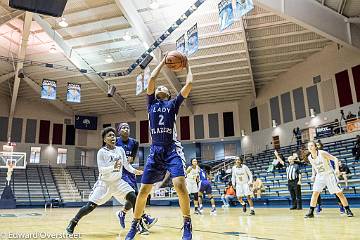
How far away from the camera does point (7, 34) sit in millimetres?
19109

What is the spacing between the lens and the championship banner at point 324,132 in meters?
19.2

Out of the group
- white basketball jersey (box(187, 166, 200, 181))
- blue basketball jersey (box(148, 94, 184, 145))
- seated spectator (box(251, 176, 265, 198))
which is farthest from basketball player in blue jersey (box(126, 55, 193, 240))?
seated spectator (box(251, 176, 265, 198))

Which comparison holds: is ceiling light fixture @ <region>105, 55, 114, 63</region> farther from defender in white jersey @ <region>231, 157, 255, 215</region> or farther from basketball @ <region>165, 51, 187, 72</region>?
basketball @ <region>165, 51, 187, 72</region>

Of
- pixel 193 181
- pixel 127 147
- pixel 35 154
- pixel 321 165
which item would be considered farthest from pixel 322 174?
pixel 35 154

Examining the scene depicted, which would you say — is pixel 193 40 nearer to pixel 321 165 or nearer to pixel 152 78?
pixel 321 165

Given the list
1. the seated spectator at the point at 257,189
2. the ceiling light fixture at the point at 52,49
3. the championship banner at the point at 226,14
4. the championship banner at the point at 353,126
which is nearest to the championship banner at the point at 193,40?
the championship banner at the point at 226,14

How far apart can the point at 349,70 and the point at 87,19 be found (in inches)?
633

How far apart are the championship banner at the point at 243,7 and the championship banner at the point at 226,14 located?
0.32 meters

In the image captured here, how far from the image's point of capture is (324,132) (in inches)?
769

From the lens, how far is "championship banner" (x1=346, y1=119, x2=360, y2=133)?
17.0m

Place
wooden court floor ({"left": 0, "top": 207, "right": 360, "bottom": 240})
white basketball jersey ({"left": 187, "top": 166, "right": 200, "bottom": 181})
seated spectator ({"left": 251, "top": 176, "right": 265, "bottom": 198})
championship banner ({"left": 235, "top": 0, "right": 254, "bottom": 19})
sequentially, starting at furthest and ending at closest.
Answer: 1. seated spectator ({"left": 251, "top": 176, "right": 265, "bottom": 198})
2. white basketball jersey ({"left": 187, "top": 166, "right": 200, "bottom": 181})
3. championship banner ({"left": 235, "top": 0, "right": 254, "bottom": 19})
4. wooden court floor ({"left": 0, "top": 207, "right": 360, "bottom": 240})

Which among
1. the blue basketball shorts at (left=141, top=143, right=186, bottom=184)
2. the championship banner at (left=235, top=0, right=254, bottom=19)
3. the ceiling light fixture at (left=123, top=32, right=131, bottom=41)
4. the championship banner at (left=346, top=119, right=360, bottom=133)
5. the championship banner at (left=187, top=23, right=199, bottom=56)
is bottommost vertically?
the blue basketball shorts at (left=141, top=143, right=186, bottom=184)

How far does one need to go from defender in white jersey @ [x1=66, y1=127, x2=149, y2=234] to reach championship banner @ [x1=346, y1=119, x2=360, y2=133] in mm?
16021

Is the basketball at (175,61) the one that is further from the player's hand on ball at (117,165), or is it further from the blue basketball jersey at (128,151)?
the blue basketball jersey at (128,151)
